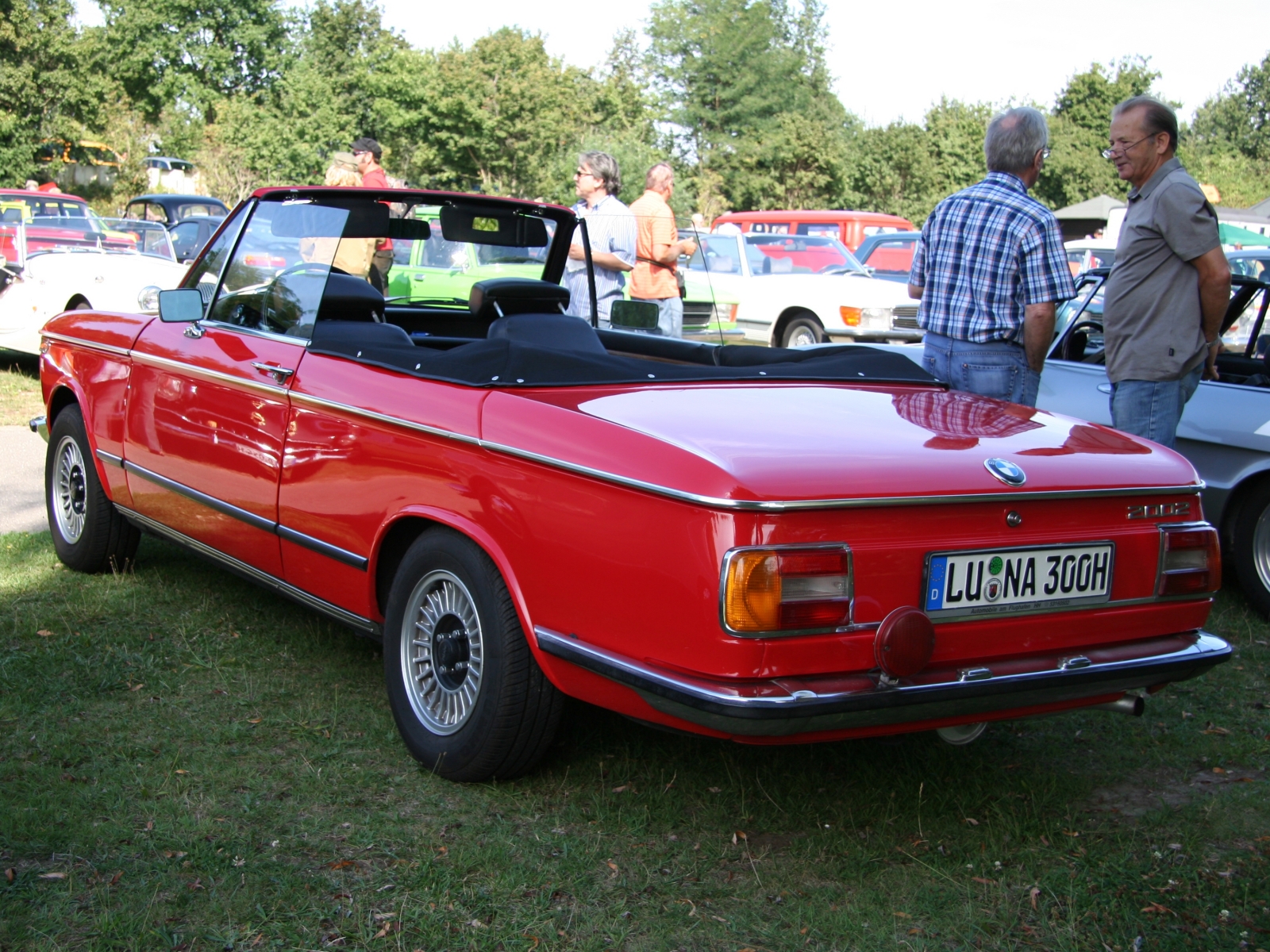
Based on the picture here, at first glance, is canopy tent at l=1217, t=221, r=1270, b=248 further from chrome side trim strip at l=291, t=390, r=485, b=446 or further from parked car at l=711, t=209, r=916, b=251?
chrome side trim strip at l=291, t=390, r=485, b=446

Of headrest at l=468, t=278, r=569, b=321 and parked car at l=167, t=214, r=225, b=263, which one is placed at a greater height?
parked car at l=167, t=214, r=225, b=263

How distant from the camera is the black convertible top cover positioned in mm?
3129

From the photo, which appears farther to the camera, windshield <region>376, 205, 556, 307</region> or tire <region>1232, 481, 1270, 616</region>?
tire <region>1232, 481, 1270, 616</region>

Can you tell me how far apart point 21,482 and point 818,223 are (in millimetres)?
19328

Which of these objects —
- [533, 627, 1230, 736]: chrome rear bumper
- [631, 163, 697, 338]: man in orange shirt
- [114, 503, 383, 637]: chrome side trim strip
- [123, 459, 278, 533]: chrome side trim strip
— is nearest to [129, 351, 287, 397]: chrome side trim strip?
[123, 459, 278, 533]: chrome side trim strip

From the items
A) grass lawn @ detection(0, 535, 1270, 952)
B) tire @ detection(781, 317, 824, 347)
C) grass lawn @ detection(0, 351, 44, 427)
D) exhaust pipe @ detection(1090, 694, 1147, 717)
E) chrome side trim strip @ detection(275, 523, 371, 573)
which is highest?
tire @ detection(781, 317, 824, 347)

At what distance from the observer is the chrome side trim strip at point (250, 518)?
346 cm

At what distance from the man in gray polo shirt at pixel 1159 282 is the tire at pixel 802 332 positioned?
941 cm

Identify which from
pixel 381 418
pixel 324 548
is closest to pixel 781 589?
pixel 381 418

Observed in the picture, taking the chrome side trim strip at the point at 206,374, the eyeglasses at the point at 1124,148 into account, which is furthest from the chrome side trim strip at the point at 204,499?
the eyeglasses at the point at 1124,148

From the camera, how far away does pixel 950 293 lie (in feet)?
15.0

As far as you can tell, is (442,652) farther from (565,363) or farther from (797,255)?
(797,255)

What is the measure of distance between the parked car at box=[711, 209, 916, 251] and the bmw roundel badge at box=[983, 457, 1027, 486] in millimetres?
20776

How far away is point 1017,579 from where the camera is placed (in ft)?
8.85
